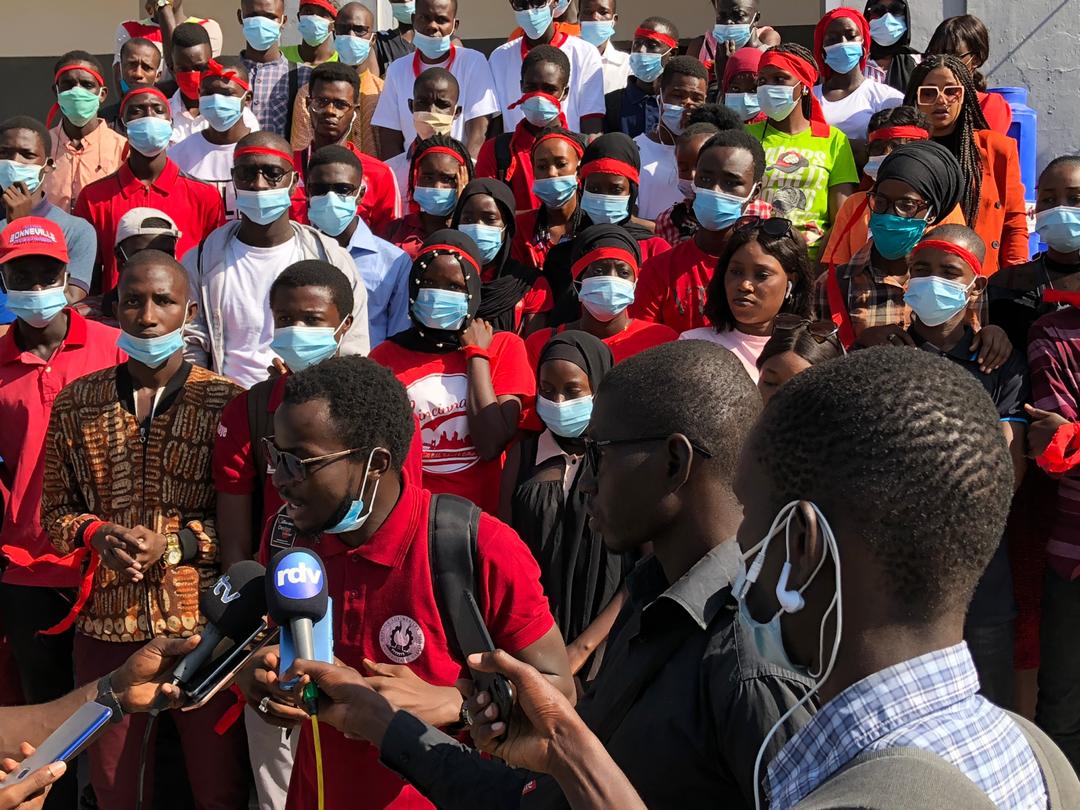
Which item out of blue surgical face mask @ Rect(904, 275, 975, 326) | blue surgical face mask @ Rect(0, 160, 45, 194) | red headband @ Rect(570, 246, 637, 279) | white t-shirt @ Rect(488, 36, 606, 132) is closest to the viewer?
blue surgical face mask @ Rect(904, 275, 975, 326)

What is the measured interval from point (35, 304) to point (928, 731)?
15.8 ft

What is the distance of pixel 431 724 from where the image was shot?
280 centimetres

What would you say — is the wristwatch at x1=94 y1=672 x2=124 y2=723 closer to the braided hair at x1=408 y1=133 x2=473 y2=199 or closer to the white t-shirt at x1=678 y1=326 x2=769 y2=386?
the white t-shirt at x1=678 y1=326 x2=769 y2=386

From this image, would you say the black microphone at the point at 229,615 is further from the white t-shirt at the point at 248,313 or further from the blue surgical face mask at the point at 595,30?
the blue surgical face mask at the point at 595,30

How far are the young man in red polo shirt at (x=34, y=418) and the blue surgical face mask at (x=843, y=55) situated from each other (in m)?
4.70

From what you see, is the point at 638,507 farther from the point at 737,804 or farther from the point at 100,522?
the point at 100,522

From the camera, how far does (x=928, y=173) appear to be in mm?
5707

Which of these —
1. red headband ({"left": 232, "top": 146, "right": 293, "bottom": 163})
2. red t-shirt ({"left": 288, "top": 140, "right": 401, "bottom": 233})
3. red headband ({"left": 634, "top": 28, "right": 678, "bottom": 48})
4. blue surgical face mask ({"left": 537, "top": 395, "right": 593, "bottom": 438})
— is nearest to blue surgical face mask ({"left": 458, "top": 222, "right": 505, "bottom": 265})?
red headband ({"left": 232, "top": 146, "right": 293, "bottom": 163})

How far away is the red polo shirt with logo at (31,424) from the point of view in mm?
5219

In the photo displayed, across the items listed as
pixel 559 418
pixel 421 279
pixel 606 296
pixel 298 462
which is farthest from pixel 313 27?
pixel 298 462

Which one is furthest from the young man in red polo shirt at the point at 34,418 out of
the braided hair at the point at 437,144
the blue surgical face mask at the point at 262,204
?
the braided hair at the point at 437,144

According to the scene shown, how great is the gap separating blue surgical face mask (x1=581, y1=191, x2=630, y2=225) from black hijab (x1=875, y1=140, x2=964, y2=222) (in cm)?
148

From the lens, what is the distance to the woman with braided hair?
6672mm

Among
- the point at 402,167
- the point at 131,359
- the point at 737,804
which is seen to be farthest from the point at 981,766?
the point at 402,167
